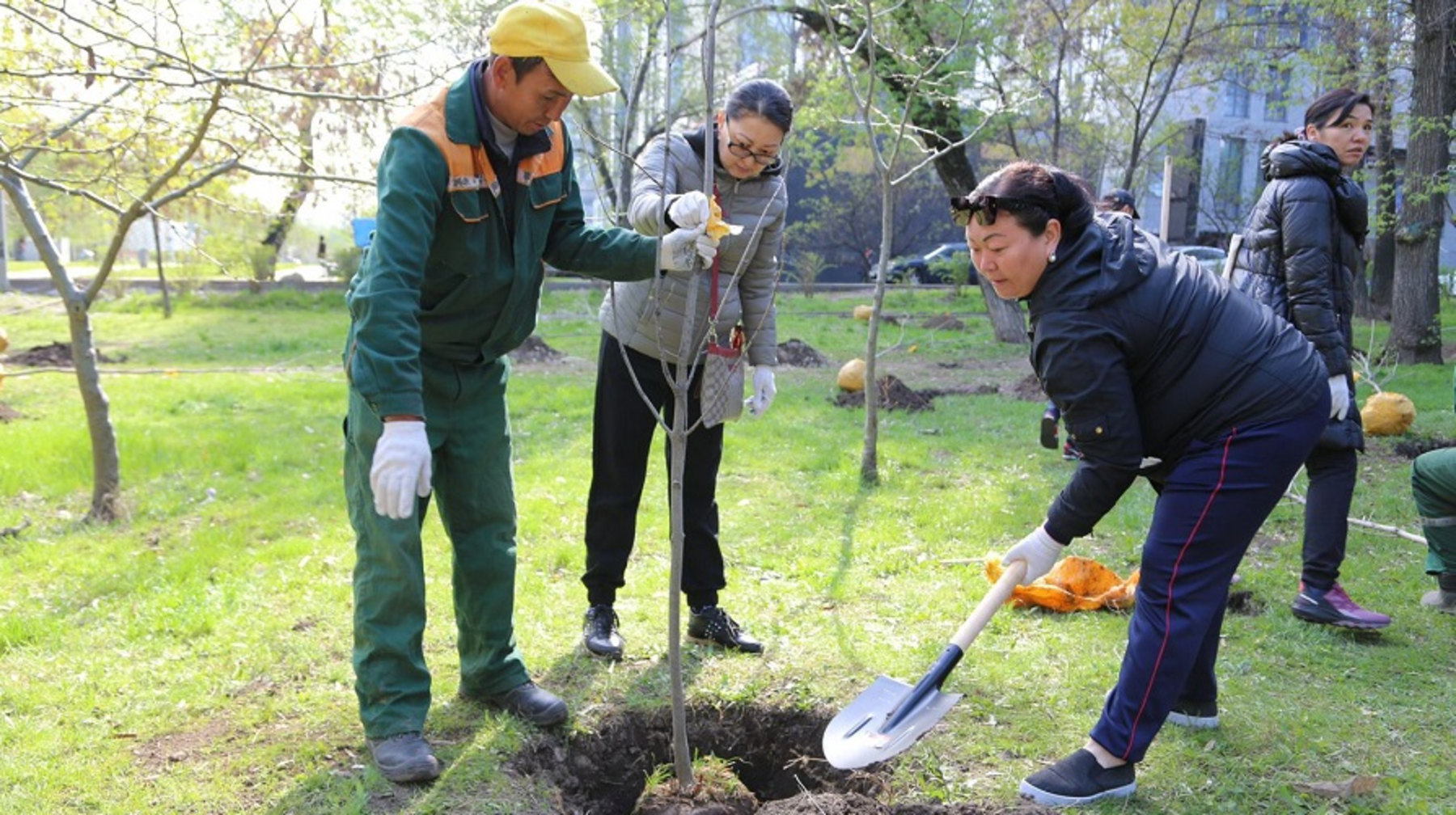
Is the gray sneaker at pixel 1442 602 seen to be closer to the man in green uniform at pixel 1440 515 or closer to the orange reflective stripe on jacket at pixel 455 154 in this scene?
the man in green uniform at pixel 1440 515

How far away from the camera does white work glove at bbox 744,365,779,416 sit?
4.19 meters

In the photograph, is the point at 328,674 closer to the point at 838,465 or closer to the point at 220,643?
A: the point at 220,643

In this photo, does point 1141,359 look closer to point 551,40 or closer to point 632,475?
point 551,40

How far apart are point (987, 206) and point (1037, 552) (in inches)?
36.7

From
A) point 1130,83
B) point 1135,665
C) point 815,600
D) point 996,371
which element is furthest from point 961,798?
point 1130,83

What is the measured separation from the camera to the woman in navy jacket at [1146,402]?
2.62 m

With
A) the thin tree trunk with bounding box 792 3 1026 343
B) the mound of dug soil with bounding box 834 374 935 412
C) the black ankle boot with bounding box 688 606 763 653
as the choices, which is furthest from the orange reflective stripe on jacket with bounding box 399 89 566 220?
the thin tree trunk with bounding box 792 3 1026 343

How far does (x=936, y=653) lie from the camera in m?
4.01

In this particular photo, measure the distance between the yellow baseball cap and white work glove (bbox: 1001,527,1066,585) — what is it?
161 cm

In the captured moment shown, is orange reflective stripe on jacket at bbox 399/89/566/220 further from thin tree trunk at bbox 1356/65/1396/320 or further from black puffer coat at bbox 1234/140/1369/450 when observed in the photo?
thin tree trunk at bbox 1356/65/1396/320

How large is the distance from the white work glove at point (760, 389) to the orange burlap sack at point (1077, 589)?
1.26 metres

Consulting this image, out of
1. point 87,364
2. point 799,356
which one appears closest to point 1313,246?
point 87,364

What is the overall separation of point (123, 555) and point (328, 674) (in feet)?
6.91

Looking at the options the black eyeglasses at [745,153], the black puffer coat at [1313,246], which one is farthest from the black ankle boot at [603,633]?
the black puffer coat at [1313,246]
